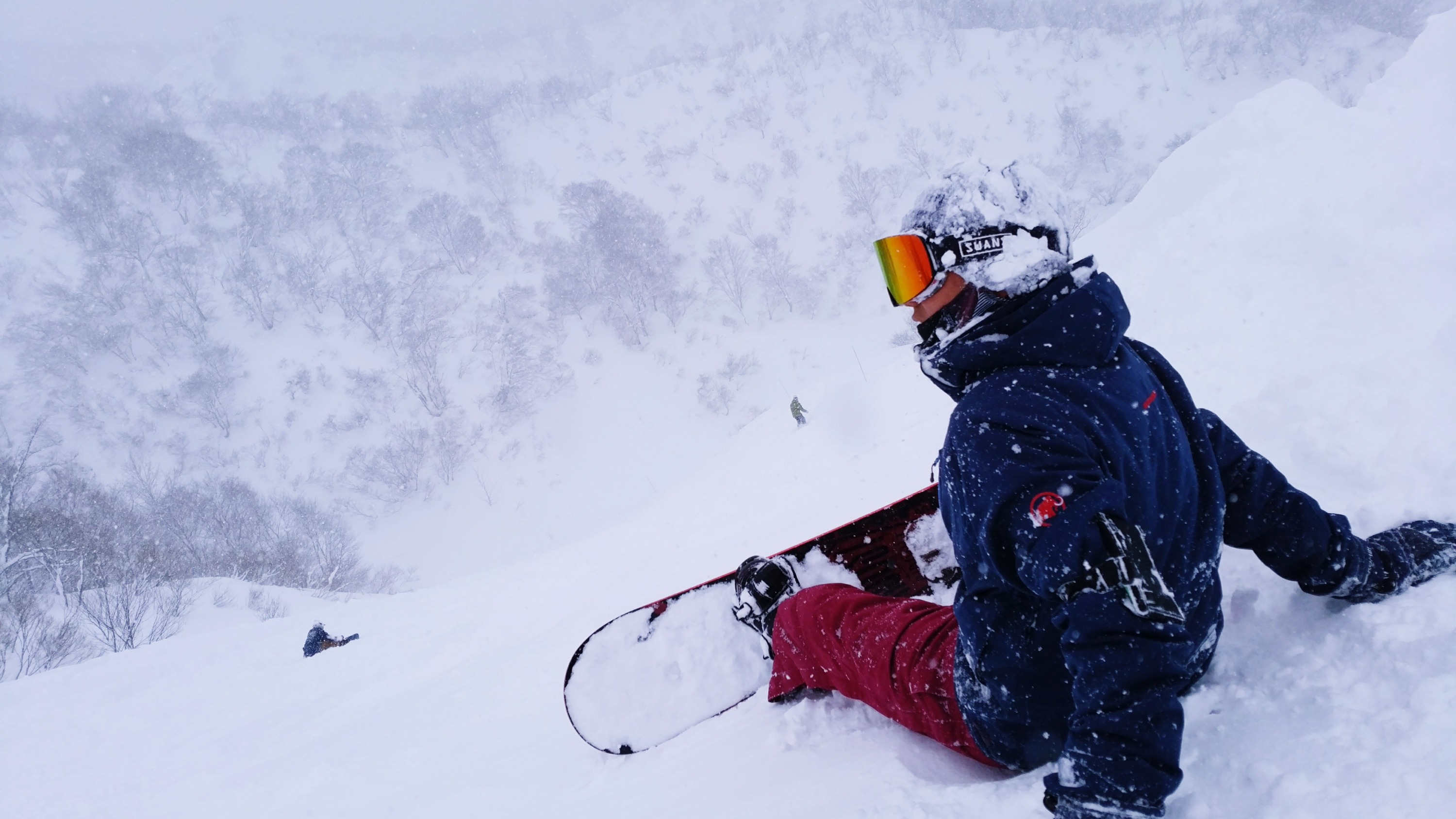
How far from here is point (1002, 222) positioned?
5.39ft

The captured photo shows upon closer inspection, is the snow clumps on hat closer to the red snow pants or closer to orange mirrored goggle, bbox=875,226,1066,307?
orange mirrored goggle, bbox=875,226,1066,307

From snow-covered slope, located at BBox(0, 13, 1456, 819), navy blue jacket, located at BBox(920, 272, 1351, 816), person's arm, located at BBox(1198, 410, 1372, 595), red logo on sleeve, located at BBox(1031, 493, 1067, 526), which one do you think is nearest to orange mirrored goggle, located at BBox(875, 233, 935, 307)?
navy blue jacket, located at BBox(920, 272, 1351, 816)

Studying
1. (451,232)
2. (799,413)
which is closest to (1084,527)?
(799,413)

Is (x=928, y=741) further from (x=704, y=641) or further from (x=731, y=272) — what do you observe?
(x=731, y=272)

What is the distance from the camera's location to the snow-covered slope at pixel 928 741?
5.05 ft

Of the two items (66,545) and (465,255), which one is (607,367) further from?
(66,545)

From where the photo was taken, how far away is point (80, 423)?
32.3m

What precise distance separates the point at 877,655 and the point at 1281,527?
132 cm

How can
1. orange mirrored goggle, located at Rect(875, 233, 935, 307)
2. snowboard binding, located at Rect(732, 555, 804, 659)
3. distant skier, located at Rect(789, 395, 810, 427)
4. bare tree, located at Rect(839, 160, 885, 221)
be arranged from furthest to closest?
bare tree, located at Rect(839, 160, 885, 221) → distant skier, located at Rect(789, 395, 810, 427) → snowboard binding, located at Rect(732, 555, 804, 659) → orange mirrored goggle, located at Rect(875, 233, 935, 307)

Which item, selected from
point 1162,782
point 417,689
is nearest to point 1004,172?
point 1162,782

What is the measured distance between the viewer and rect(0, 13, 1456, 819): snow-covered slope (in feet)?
5.05

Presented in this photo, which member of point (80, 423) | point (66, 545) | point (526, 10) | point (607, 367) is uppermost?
point (526, 10)

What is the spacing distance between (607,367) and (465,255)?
1506 cm

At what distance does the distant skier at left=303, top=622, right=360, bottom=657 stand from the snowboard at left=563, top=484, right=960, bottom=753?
5.88 meters
